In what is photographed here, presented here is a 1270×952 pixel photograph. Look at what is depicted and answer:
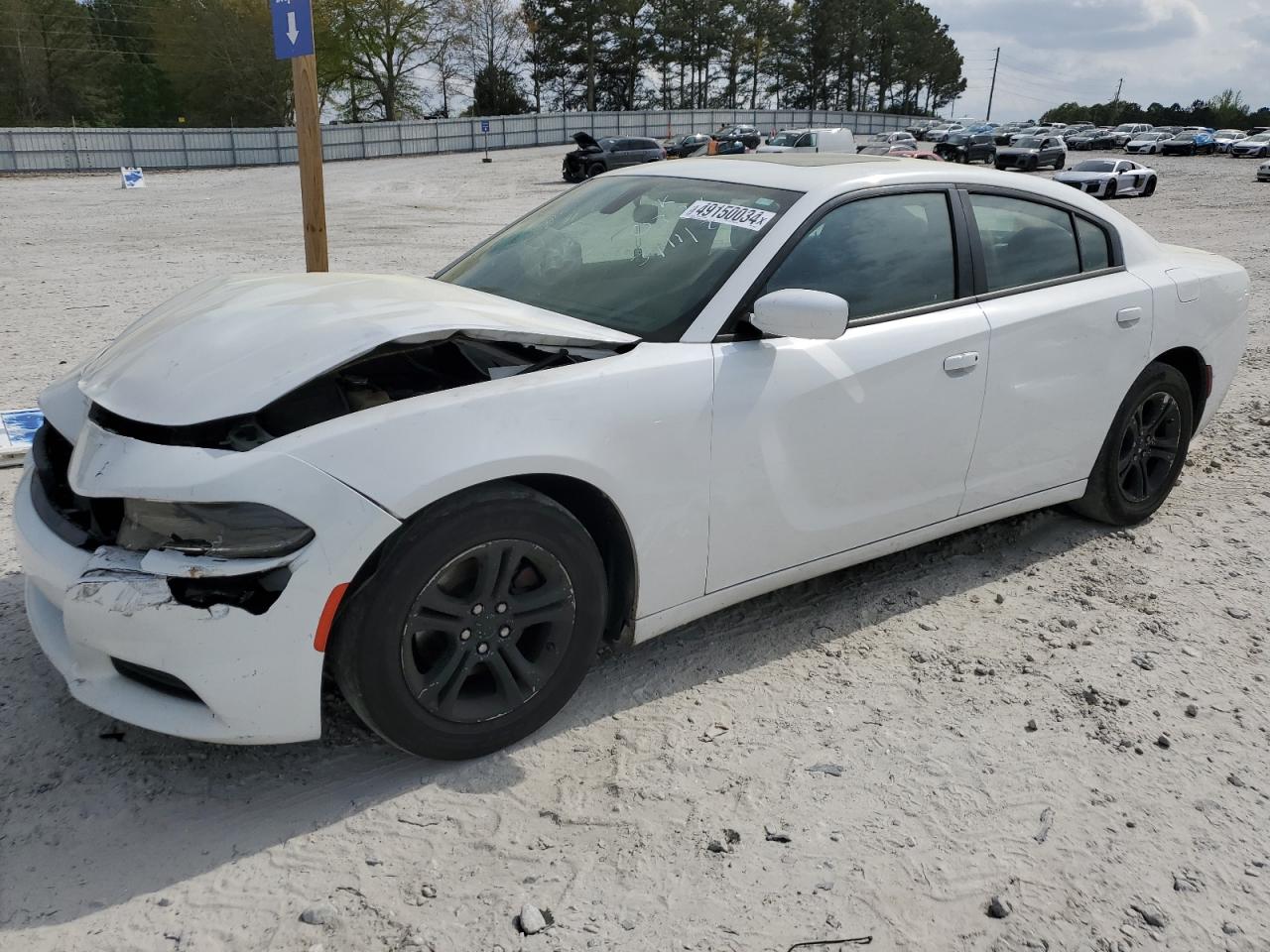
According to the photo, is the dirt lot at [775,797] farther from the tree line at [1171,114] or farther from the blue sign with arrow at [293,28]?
the tree line at [1171,114]

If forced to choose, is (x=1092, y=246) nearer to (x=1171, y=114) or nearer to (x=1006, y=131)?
(x=1006, y=131)

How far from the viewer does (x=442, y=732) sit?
2.73m

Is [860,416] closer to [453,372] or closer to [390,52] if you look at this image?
[453,372]

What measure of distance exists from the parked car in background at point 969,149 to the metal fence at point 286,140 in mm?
16781

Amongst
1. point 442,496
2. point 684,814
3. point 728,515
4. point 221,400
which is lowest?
point 684,814

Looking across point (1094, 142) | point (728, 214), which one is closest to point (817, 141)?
point (1094, 142)

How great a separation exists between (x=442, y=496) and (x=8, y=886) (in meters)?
1.32

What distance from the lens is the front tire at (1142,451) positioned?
4371mm

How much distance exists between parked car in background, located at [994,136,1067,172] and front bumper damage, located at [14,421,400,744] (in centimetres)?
3628

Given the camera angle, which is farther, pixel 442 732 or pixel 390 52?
pixel 390 52

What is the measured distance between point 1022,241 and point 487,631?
2643 millimetres

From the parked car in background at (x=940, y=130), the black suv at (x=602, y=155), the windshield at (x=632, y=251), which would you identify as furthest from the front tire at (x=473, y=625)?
the parked car in background at (x=940, y=130)

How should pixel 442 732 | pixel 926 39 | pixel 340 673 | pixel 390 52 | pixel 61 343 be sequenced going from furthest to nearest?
pixel 926 39 < pixel 390 52 < pixel 61 343 < pixel 442 732 < pixel 340 673

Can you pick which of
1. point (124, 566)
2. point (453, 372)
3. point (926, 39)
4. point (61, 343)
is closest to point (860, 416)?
point (453, 372)
